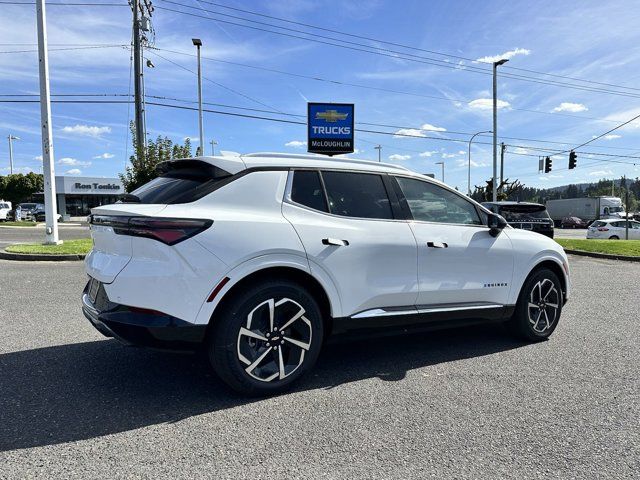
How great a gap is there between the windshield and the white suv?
370 inches

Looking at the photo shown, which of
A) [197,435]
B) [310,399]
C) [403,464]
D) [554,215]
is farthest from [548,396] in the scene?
[554,215]

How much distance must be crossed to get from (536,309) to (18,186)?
55425mm

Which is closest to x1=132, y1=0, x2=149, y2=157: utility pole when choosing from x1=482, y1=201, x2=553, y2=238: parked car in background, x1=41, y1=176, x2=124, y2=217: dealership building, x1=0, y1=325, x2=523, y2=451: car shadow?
x1=482, y1=201, x2=553, y2=238: parked car in background

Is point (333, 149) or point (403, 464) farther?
point (333, 149)

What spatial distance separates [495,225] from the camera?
457cm

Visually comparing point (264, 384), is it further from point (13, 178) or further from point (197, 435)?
point (13, 178)

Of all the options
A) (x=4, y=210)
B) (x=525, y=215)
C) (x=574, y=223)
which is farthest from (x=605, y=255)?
(x=4, y=210)

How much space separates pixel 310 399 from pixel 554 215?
6771 cm

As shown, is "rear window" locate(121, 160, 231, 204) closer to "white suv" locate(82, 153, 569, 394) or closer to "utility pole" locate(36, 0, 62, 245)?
"white suv" locate(82, 153, 569, 394)

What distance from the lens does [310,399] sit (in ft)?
11.2

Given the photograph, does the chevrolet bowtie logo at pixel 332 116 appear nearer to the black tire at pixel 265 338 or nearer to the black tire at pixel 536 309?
the black tire at pixel 536 309

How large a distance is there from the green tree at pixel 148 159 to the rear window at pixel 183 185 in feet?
41.2

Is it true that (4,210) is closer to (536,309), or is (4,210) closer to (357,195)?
(357,195)

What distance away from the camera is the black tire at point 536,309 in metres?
4.83
